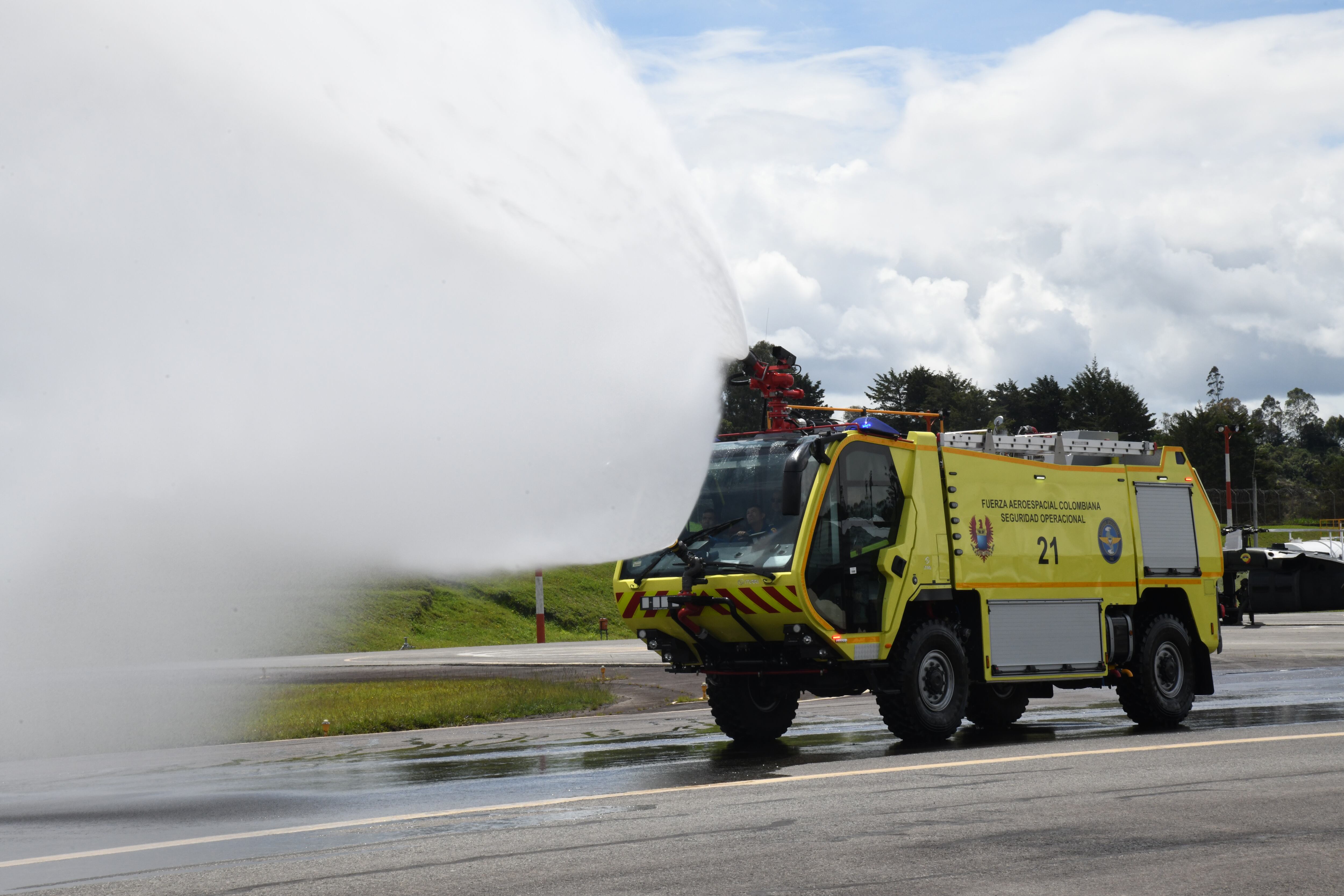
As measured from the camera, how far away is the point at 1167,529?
14914 millimetres

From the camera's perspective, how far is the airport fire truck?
1198 centimetres

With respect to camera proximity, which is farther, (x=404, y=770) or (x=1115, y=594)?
(x=1115, y=594)

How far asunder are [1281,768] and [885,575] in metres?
3.64

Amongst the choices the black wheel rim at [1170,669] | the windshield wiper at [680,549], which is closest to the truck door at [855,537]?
the windshield wiper at [680,549]

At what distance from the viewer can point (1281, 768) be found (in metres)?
10.0

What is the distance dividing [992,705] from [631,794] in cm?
603

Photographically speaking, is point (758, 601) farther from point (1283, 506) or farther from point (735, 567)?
point (1283, 506)

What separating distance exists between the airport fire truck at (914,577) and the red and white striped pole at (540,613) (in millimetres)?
26501

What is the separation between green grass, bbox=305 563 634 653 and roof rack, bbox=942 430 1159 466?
28.3m

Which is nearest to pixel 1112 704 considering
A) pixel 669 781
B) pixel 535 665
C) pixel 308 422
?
pixel 669 781

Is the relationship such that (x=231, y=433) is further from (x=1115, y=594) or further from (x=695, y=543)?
(x=1115, y=594)

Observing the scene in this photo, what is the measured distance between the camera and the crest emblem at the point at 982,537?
13008 millimetres

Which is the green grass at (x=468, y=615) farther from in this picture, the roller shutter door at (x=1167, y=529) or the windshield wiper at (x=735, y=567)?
the windshield wiper at (x=735, y=567)

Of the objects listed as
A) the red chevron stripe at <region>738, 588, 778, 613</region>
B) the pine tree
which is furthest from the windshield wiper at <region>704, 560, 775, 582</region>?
the pine tree
